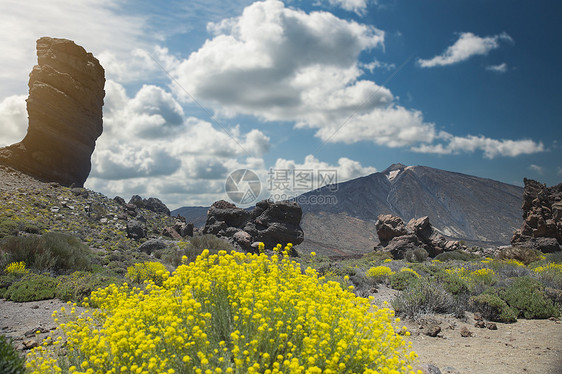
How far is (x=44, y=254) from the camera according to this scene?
1224 centimetres

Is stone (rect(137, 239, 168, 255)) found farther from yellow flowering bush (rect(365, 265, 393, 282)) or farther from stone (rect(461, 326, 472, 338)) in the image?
stone (rect(461, 326, 472, 338))

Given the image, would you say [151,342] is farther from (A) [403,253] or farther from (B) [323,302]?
(A) [403,253]

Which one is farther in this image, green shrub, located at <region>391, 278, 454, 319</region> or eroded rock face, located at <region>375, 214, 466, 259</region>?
eroded rock face, located at <region>375, 214, 466, 259</region>

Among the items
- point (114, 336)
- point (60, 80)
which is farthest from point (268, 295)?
point (60, 80)

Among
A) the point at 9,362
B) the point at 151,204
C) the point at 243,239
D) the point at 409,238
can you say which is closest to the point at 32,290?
the point at 9,362

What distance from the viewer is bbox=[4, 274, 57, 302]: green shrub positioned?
9.23m

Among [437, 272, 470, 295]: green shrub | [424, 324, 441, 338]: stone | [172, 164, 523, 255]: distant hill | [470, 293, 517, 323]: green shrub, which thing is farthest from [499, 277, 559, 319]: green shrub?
[172, 164, 523, 255]: distant hill

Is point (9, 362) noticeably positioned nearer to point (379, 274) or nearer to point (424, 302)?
point (424, 302)

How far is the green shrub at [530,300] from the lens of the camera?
28.3 ft

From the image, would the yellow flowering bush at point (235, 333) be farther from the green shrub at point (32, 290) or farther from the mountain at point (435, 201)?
the mountain at point (435, 201)

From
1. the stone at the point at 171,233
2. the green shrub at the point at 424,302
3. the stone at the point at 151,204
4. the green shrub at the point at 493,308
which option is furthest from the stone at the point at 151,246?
the stone at the point at 151,204

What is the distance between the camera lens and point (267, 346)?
134 inches

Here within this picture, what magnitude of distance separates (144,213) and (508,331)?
43295 millimetres

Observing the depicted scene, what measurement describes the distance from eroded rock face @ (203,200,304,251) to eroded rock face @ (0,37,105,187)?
22180 millimetres
